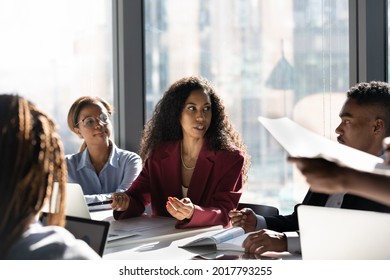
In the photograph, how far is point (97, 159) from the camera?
345cm

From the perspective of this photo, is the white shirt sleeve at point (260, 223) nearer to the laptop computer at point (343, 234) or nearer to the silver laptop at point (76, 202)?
the silver laptop at point (76, 202)

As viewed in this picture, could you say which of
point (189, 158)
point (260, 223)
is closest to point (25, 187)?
point (260, 223)

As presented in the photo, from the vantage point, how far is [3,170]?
103cm

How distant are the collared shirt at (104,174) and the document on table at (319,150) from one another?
2033 millimetres

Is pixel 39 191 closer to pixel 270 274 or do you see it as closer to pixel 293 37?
pixel 270 274

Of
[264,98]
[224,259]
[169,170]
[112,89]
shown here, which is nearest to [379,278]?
[224,259]

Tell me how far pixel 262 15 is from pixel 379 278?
2.88m

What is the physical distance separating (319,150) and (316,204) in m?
1.16

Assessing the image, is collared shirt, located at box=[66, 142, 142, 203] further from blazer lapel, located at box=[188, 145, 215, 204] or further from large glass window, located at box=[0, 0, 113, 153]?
large glass window, located at box=[0, 0, 113, 153]

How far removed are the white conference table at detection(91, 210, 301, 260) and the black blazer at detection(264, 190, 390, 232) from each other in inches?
9.1

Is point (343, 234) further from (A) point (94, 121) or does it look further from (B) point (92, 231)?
(A) point (94, 121)

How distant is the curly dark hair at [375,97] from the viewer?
2.33 metres

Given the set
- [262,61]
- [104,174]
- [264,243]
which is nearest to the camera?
[264,243]

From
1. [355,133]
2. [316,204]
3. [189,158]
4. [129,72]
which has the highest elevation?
[129,72]
